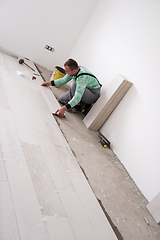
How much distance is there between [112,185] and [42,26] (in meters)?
3.11

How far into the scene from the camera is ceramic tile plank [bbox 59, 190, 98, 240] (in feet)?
4.20

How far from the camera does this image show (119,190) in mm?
1963

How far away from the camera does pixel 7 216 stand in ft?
3.52

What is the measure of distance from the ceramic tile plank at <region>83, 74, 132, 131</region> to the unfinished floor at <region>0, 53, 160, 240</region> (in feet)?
0.69

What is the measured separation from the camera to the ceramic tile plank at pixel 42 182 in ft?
4.29

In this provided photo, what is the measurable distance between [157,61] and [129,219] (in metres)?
1.76

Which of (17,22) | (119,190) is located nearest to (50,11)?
(17,22)

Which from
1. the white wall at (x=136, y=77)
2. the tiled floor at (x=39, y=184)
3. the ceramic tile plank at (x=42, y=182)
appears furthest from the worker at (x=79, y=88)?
the ceramic tile plank at (x=42, y=182)

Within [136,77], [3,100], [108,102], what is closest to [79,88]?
[108,102]

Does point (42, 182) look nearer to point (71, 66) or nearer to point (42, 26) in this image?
point (71, 66)

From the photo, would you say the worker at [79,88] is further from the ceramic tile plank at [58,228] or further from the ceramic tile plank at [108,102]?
the ceramic tile plank at [58,228]

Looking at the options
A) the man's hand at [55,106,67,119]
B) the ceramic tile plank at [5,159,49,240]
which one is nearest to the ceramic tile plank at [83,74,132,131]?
the man's hand at [55,106,67,119]

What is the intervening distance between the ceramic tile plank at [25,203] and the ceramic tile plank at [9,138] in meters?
0.08

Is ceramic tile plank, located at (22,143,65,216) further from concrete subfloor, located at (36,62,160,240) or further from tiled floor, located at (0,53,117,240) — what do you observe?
concrete subfloor, located at (36,62,160,240)
